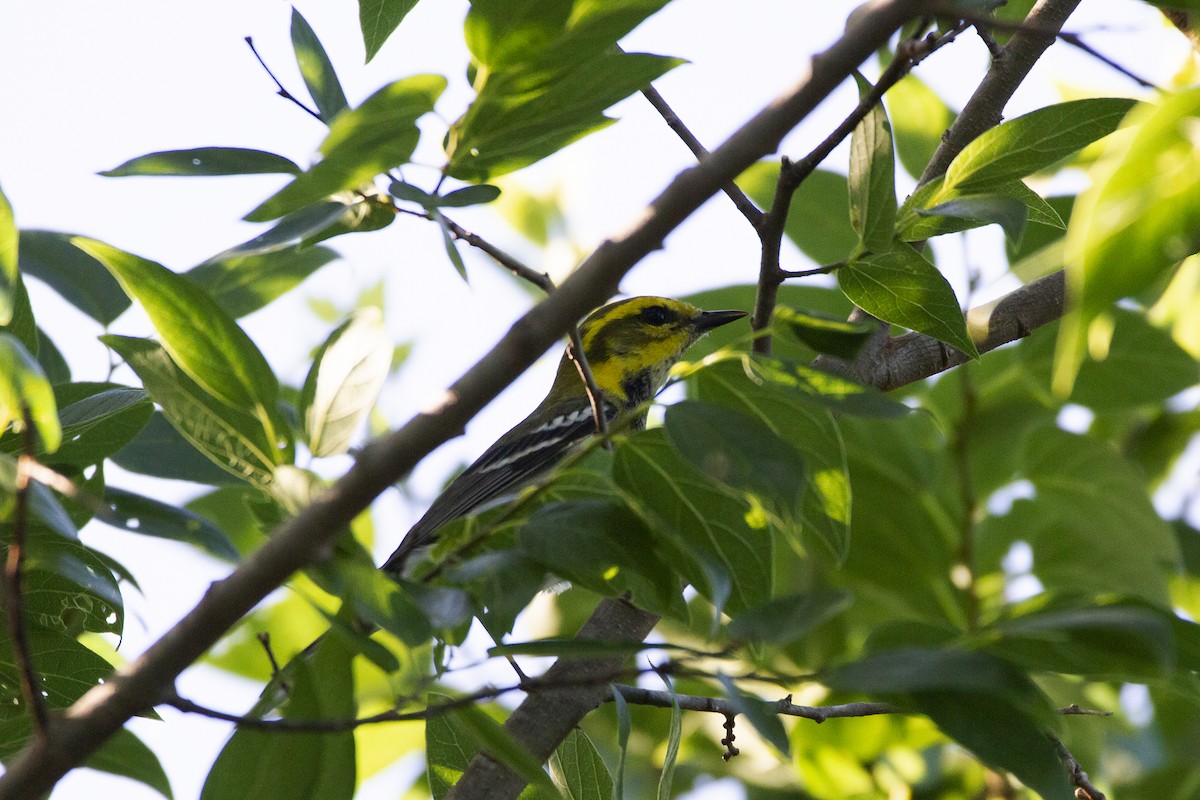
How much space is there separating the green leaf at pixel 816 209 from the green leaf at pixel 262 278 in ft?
4.82

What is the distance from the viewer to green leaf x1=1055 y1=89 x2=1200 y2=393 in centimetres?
106

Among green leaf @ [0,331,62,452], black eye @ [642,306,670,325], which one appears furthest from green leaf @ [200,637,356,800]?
black eye @ [642,306,670,325]

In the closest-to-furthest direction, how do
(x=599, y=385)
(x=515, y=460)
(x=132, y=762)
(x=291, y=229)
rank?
(x=291, y=229) < (x=132, y=762) < (x=515, y=460) < (x=599, y=385)

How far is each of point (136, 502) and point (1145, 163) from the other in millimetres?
2198

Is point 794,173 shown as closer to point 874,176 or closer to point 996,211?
point 874,176

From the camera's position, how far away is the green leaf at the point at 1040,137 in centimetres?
182

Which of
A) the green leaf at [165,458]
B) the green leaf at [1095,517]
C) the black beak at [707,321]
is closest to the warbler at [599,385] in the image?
the black beak at [707,321]

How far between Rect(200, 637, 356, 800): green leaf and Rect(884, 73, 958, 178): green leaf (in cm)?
282

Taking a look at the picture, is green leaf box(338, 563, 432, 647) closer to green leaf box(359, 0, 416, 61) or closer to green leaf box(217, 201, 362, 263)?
green leaf box(217, 201, 362, 263)

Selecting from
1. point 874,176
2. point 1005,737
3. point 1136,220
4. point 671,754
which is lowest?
point 1005,737

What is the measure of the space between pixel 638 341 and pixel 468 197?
493cm

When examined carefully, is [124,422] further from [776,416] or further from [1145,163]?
[1145,163]

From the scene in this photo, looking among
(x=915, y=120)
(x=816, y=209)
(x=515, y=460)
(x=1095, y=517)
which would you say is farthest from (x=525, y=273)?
(x=515, y=460)

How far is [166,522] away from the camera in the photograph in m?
2.50
